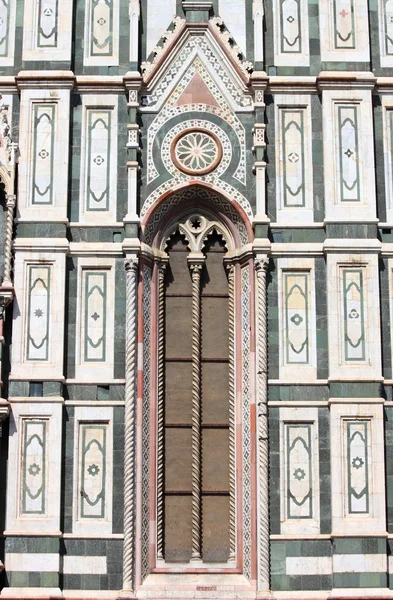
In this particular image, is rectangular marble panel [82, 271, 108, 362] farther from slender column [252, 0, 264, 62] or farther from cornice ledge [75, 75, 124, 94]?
slender column [252, 0, 264, 62]

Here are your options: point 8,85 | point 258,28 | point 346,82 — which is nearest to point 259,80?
point 258,28

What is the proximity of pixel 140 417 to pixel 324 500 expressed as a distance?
2.78 metres

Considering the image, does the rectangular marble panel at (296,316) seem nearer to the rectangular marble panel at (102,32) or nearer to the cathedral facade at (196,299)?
the cathedral facade at (196,299)

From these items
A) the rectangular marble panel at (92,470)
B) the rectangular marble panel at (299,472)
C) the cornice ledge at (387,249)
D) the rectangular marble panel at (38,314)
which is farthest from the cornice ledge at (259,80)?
the rectangular marble panel at (92,470)

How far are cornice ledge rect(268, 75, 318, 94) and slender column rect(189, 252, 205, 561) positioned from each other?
2735 mm

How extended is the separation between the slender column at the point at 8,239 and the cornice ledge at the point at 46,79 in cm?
177

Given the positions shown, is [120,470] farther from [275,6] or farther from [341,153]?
[275,6]

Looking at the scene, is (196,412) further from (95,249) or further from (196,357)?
(95,249)

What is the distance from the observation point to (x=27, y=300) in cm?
1977

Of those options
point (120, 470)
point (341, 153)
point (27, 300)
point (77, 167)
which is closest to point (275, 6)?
point (341, 153)

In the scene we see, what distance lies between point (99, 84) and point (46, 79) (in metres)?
0.79

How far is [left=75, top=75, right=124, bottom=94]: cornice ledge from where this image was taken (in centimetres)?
2069

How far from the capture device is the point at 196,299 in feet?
66.6

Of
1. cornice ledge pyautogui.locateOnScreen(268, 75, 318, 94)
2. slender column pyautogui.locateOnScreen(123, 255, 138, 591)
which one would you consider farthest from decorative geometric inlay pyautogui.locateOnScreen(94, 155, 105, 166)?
cornice ledge pyautogui.locateOnScreen(268, 75, 318, 94)
